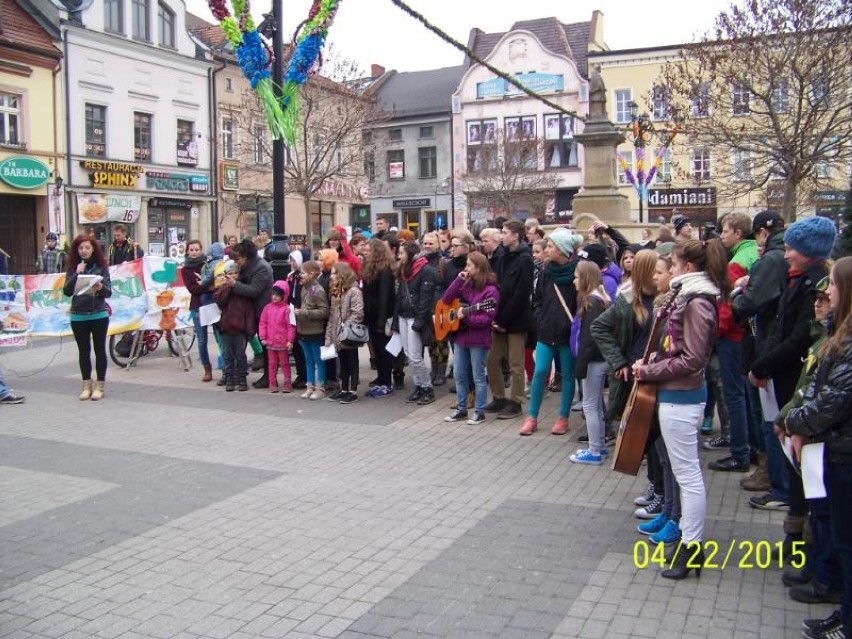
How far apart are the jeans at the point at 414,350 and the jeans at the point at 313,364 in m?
1.09

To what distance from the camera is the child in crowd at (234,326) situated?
36.3 ft

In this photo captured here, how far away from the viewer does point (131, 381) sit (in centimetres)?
1201

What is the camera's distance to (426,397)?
10227 millimetres

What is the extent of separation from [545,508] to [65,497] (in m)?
3.70

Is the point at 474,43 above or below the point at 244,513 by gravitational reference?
above

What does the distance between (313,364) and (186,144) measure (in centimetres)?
2942

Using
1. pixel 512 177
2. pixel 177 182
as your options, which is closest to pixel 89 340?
pixel 177 182

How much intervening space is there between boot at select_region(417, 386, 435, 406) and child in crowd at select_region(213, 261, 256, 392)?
250 centimetres

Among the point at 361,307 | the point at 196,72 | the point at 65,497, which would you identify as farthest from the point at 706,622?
the point at 196,72

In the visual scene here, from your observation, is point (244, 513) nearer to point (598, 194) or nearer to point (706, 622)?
point (706, 622)

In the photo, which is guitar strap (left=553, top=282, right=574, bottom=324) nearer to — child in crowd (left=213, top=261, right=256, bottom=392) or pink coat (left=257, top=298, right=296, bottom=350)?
pink coat (left=257, top=298, right=296, bottom=350)

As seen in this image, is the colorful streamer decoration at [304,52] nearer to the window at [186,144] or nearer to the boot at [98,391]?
the boot at [98,391]

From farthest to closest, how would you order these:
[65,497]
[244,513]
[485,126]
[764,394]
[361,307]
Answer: [485,126], [361,307], [65,497], [244,513], [764,394]
